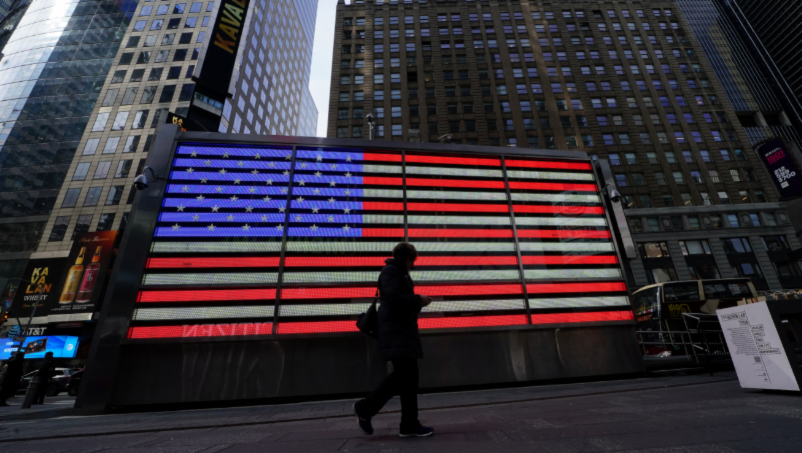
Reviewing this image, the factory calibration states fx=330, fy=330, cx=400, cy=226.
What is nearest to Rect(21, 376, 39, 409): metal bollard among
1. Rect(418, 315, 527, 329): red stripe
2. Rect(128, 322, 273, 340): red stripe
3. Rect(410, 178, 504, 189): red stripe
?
Rect(128, 322, 273, 340): red stripe

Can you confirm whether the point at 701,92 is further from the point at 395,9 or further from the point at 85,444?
the point at 85,444

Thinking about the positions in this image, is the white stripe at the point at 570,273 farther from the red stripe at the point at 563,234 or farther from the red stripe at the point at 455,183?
the red stripe at the point at 455,183

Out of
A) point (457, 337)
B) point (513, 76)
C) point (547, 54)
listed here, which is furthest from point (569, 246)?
point (547, 54)

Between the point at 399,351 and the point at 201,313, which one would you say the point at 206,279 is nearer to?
the point at 201,313

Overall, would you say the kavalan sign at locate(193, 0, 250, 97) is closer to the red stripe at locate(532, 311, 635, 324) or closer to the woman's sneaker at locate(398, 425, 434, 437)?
the red stripe at locate(532, 311, 635, 324)

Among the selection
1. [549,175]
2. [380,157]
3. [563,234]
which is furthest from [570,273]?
[380,157]

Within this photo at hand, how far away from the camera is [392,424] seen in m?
4.29

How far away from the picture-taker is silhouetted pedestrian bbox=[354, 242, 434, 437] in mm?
3371

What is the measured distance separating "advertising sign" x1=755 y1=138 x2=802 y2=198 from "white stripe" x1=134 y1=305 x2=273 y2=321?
19.4m

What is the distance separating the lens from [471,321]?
7.90 m

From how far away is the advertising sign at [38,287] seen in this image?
30.8 m

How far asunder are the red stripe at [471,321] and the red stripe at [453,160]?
14.4 feet

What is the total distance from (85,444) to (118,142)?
49.2 meters

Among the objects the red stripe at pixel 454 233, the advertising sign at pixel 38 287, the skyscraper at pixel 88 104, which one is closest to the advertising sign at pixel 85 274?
the advertising sign at pixel 38 287
